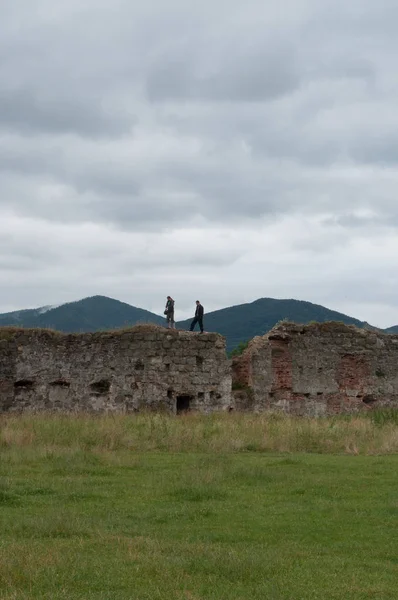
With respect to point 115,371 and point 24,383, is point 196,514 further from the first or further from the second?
point 24,383

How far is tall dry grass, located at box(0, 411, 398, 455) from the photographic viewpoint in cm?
1537

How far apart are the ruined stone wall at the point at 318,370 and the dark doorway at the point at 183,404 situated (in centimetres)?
143

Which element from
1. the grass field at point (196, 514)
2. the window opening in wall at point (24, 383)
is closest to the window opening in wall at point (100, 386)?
the window opening in wall at point (24, 383)

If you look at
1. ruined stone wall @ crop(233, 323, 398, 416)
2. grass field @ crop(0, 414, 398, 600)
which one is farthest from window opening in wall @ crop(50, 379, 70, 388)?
grass field @ crop(0, 414, 398, 600)

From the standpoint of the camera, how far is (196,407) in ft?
72.2

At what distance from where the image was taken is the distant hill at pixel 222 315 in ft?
205

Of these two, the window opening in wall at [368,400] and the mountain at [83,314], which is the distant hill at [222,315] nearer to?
the mountain at [83,314]

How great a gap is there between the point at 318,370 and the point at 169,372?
4639 millimetres

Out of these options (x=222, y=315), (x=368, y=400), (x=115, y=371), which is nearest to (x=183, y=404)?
(x=115, y=371)

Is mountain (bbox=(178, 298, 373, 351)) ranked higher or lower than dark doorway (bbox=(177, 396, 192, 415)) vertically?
higher

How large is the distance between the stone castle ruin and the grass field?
16.0 ft

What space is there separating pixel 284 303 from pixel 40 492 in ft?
201

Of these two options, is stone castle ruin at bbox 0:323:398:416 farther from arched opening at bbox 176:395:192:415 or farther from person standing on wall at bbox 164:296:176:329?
person standing on wall at bbox 164:296:176:329

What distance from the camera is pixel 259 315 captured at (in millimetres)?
A: 67438
